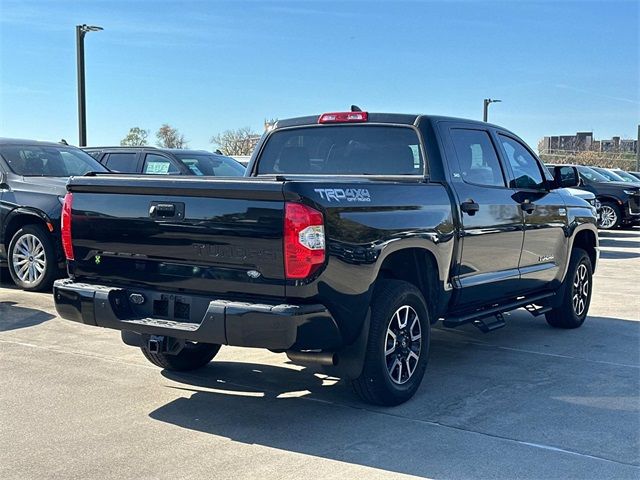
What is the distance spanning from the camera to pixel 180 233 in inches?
184

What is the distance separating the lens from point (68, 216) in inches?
206

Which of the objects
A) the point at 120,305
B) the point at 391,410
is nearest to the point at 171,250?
the point at 120,305

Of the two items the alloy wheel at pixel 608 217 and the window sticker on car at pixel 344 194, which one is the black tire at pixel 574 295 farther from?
the alloy wheel at pixel 608 217

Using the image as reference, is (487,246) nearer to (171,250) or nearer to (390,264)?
(390,264)

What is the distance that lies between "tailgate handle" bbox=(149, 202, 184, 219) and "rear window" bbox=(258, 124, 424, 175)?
1828 mm

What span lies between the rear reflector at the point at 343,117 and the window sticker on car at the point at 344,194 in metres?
1.56

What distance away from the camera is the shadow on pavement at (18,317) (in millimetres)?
7457

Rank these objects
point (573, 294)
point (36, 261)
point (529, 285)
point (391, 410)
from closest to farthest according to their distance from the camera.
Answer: point (391, 410) → point (529, 285) → point (573, 294) → point (36, 261)

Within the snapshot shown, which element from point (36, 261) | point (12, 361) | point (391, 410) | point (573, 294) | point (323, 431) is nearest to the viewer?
point (323, 431)

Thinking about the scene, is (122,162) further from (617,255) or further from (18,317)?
(617,255)

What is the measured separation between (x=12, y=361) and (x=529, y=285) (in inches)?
174

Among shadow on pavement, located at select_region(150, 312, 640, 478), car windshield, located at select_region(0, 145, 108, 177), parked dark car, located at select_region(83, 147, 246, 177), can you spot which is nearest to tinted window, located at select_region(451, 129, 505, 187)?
shadow on pavement, located at select_region(150, 312, 640, 478)

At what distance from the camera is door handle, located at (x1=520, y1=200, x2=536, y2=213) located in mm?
6790

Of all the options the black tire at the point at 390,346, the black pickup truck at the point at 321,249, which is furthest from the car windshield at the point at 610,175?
the black tire at the point at 390,346
